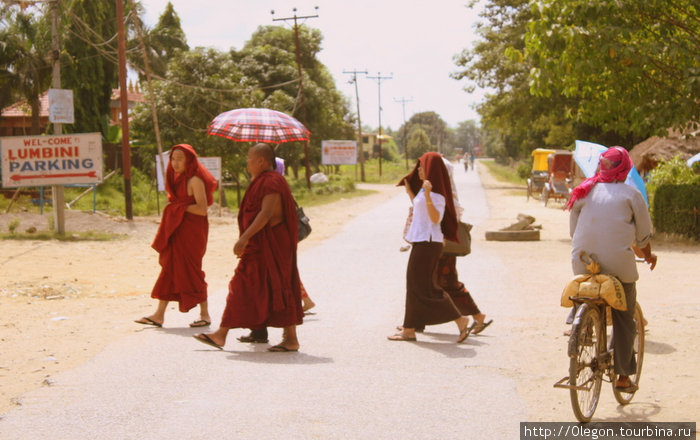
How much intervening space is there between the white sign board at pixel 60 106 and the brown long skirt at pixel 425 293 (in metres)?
12.8

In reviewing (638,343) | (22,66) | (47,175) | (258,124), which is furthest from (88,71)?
(638,343)

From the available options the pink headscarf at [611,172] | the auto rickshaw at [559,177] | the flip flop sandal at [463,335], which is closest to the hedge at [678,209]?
the flip flop sandal at [463,335]

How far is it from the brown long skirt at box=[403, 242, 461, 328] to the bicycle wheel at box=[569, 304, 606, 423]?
7.70 ft

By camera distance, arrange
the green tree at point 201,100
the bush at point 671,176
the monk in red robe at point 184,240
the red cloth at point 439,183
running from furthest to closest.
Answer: the green tree at point 201,100
the bush at point 671,176
the monk in red robe at point 184,240
the red cloth at point 439,183

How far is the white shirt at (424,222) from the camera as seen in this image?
7.65 meters

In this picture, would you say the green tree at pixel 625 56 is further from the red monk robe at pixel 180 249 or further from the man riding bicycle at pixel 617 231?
the man riding bicycle at pixel 617 231

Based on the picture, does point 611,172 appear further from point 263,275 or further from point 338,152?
point 338,152

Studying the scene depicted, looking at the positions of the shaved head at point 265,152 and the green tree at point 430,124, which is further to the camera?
the green tree at point 430,124

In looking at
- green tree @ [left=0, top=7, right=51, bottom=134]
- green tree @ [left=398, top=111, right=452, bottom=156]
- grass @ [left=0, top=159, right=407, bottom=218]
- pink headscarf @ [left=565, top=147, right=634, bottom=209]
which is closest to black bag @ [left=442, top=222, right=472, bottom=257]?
pink headscarf @ [left=565, top=147, right=634, bottom=209]

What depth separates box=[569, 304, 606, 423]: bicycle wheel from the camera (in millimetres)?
5012

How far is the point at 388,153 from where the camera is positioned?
131m

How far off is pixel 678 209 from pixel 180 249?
39.1ft

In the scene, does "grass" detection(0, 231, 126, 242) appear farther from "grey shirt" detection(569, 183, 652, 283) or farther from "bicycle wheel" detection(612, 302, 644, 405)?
"grey shirt" detection(569, 183, 652, 283)

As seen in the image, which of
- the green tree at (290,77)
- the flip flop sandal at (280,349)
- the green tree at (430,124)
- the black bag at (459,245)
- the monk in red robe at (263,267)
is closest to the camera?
the monk in red robe at (263,267)
